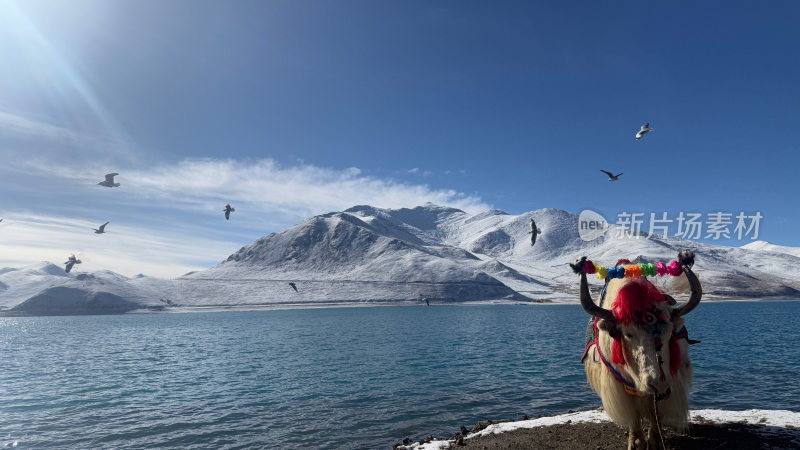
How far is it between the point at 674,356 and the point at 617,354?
1.10 metres

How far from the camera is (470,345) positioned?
3684cm

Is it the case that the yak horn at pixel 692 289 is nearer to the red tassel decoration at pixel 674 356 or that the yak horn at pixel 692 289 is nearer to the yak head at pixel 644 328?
the yak head at pixel 644 328

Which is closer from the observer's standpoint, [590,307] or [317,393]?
[590,307]

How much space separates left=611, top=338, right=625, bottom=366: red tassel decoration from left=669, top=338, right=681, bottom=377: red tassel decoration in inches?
37.6

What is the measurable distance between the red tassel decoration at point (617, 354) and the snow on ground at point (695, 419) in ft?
14.2

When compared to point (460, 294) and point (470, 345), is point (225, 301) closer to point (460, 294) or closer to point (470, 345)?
point (460, 294)

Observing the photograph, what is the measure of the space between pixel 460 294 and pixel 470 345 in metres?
141

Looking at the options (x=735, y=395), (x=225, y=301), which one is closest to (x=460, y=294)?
(x=225, y=301)

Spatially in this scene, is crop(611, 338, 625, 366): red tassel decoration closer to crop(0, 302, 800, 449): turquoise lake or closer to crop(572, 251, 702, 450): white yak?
crop(572, 251, 702, 450): white yak

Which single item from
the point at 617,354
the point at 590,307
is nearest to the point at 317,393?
the point at 617,354

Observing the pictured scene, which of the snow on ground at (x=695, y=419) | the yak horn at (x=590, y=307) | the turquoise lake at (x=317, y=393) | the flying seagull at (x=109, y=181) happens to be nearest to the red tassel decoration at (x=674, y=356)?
the yak horn at (x=590, y=307)

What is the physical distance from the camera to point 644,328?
741 centimetres

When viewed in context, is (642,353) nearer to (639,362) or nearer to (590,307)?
(639,362)

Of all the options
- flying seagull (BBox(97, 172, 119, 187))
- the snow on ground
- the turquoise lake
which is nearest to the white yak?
the snow on ground
